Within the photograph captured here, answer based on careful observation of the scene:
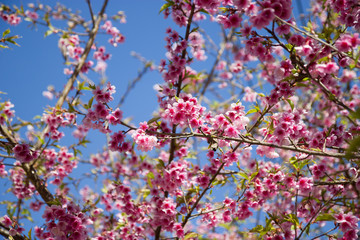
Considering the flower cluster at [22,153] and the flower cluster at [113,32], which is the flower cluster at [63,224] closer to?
the flower cluster at [22,153]

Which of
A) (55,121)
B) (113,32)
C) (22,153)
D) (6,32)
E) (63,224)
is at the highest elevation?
(113,32)

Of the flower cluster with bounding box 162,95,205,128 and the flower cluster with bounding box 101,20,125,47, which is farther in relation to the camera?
the flower cluster with bounding box 101,20,125,47

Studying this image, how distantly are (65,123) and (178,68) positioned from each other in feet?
6.54

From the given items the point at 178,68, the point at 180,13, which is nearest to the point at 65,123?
the point at 178,68

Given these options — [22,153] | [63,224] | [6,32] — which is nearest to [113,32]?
[6,32]

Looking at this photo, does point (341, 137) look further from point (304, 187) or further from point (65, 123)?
point (65, 123)

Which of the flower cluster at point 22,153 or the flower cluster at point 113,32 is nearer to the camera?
the flower cluster at point 22,153

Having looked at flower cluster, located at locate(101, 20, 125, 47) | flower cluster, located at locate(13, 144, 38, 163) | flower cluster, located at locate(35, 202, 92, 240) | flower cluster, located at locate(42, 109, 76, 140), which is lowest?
flower cluster, located at locate(35, 202, 92, 240)

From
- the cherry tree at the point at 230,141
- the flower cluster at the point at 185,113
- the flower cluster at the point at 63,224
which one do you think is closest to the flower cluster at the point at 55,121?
the cherry tree at the point at 230,141

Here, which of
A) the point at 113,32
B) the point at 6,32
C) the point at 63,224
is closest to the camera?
the point at 63,224

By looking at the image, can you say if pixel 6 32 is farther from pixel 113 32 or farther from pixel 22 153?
pixel 113 32

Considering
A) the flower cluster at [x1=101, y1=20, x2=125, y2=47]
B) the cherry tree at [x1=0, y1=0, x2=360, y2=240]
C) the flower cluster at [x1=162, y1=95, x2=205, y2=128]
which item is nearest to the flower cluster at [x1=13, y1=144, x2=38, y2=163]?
the cherry tree at [x1=0, y1=0, x2=360, y2=240]

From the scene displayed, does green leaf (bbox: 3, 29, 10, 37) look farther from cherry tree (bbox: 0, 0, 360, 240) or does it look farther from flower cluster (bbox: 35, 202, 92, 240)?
flower cluster (bbox: 35, 202, 92, 240)

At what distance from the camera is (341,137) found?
257 centimetres
